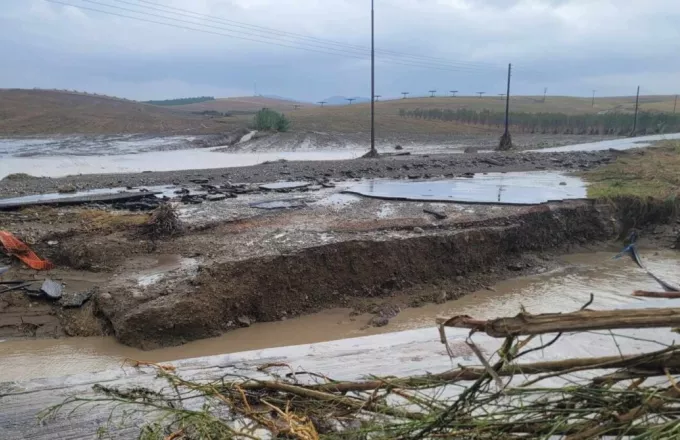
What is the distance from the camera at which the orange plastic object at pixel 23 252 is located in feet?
23.9

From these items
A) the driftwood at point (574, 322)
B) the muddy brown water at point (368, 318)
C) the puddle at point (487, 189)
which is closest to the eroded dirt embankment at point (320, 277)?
the muddy brown water at point (368, 318)

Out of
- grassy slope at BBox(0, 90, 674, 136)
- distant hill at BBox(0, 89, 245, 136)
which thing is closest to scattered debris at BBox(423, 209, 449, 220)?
grassy slope at BBox(0, 90, 674, 136)

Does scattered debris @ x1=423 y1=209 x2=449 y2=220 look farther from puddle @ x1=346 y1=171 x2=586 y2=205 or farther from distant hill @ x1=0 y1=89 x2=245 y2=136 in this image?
distant hill @ x1=0 y1=89 x2=245 y2=136

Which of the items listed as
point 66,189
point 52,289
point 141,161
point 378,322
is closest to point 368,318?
point 378,322

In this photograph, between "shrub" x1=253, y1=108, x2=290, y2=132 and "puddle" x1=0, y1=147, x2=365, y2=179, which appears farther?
"shrub" x1=253, y1=108, x2=290, y2=132

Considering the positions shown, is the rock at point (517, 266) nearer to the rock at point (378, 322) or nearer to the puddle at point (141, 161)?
the rock at point (378, 322)

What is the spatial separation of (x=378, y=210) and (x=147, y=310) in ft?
15.5

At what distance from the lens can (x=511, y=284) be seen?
803 centimetres

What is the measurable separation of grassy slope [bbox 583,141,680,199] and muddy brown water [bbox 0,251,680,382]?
72.3 inches

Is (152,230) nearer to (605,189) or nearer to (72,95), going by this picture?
(605,189)

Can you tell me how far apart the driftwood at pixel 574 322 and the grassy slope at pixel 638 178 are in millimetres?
9658

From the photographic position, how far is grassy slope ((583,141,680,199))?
10766mm

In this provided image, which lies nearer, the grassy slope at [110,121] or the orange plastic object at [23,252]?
the orange plastic object at [23,252]

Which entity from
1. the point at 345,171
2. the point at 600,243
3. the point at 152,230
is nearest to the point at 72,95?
the point at 345,171
